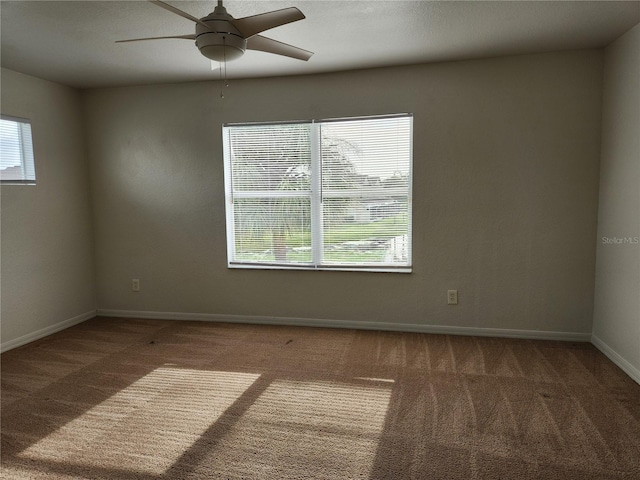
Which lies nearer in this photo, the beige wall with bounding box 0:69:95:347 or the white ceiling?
the white ceiling

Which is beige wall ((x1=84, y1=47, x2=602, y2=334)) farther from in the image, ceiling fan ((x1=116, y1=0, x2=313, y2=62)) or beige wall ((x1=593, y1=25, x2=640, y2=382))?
ceiling fan ((x1=116, y1=0, x2=313, y2=62))

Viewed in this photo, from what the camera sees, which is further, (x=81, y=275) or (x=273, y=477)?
(x=81, y=275)

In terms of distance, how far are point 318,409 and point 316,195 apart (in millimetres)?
2042

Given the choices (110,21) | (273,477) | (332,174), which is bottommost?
(273,477)

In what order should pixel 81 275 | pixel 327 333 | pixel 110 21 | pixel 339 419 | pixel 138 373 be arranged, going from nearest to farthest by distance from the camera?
pixel 339 419 → pixel 110 21 → pixel 138 373 → pixel 327 333 → pixel 81 275

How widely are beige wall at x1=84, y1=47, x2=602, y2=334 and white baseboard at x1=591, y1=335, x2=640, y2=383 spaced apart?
0.74 feet

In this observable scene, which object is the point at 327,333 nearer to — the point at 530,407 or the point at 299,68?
the point at 530,407

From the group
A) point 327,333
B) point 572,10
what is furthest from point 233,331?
point 572,10

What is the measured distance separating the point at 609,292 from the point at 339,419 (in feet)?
7.72

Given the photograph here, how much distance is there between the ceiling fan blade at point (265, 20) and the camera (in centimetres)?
186

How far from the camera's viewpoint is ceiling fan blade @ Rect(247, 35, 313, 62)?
2.21m

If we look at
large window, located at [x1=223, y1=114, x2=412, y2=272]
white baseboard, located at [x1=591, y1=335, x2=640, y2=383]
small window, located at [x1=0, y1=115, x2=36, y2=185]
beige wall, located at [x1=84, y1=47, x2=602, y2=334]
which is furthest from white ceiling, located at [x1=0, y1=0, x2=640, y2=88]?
white baseboard, located at [x1=591, y1=335, x2=640, y2=383]

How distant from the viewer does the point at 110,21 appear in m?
2.62

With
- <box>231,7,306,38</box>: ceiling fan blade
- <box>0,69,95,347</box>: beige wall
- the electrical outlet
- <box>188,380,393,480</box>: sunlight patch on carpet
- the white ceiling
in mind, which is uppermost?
the white ceiling
